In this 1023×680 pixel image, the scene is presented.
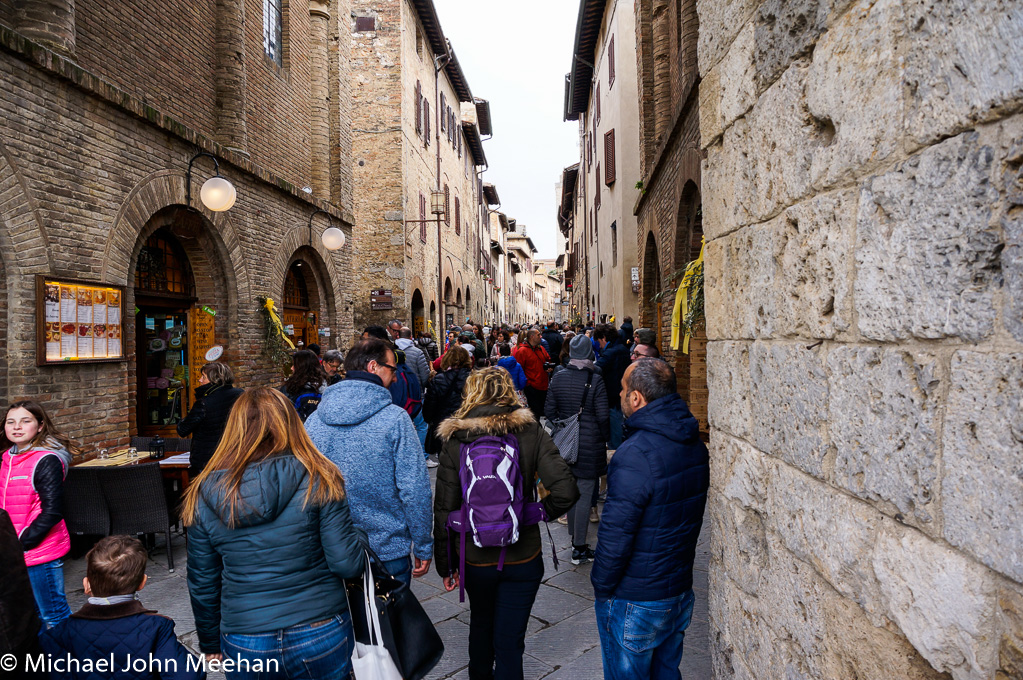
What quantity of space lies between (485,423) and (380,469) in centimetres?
49

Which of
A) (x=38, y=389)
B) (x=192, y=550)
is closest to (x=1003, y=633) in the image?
(x=192, y=550)

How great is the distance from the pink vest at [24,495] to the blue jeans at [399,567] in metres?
1.95

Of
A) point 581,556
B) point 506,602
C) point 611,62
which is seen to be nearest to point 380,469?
point 506,602

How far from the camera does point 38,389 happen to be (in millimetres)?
5676

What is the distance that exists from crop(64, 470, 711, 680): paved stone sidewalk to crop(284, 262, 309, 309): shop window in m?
7.34

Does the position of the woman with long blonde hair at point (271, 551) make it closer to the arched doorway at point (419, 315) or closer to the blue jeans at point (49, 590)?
the blue jeans at point (49, 590)

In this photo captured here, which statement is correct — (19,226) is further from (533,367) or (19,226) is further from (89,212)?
(533,367)

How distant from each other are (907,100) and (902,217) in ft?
0.78

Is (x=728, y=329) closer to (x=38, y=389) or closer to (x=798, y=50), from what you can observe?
(x=798, y=50)

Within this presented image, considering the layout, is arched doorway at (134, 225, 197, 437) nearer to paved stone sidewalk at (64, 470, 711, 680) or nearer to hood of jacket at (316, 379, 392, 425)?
paved stone sidewalk at (64, 470, 711, 680)

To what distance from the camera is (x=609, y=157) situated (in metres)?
18.0

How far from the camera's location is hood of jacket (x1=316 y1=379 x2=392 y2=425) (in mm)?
2902

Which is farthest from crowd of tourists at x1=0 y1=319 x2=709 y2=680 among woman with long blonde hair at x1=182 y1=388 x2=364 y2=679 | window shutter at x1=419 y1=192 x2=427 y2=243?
window shutter at x1=419 y1=192 x2=427 y2=243

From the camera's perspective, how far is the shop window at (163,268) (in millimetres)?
8195
